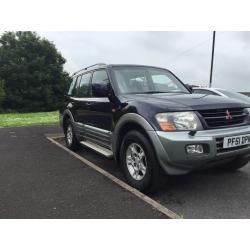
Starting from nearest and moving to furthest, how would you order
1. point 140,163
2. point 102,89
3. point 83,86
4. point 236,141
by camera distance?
point 236,141
point 140,163
point 102,89
point 83,86

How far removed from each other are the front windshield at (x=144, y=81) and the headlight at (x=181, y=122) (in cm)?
120

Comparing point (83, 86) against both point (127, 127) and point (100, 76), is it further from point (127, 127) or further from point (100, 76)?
point (127, 127)

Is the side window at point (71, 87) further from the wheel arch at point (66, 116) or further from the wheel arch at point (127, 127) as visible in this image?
the wheel arch at point (127, 127)

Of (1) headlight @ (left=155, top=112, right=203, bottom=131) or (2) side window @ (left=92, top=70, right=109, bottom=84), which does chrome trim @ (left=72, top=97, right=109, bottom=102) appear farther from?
(1) headlight @ (left=155, top=112, right=203, bottom=131)

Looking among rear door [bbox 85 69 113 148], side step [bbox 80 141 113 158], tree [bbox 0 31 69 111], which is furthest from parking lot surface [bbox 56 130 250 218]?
tree [bbox 0 31 69 111]

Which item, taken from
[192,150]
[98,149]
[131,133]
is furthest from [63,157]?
[192,150]

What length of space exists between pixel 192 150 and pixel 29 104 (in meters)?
34.3

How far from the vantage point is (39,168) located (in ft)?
17.5

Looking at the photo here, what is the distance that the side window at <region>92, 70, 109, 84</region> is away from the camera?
4913mm

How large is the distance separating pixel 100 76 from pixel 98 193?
2.20 metres

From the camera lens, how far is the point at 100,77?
204 inches

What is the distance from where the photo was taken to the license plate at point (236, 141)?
3592 mm

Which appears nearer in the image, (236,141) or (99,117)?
(236,141)

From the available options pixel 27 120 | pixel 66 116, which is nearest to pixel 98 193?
pixel 66 116
